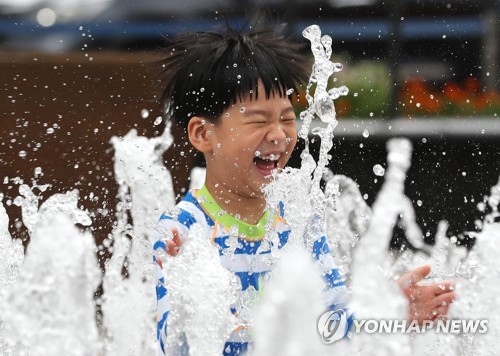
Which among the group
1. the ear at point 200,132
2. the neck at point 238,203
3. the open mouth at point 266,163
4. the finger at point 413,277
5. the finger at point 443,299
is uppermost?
the ear at point 200,132

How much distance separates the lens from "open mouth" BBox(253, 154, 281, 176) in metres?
2.50

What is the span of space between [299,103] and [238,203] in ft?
13.6

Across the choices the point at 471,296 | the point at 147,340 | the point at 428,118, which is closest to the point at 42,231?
the point at 471,296

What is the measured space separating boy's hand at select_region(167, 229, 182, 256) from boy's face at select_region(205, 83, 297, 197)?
281mm

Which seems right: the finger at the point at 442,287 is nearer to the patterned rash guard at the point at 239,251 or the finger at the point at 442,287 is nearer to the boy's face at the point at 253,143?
the patterned rash guard at the point at 239,251

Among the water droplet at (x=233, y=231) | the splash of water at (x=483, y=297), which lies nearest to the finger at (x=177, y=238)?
the water droplet at (x=233, y=231)

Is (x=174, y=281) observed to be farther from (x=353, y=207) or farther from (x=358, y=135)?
(x=358, y=135)

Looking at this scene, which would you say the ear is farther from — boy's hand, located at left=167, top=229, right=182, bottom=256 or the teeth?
boy's hand, located at left=167, top=229, right=182, bottom=256

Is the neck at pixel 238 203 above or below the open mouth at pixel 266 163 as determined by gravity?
below

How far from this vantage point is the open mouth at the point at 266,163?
2.50m

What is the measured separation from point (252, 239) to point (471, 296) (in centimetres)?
60

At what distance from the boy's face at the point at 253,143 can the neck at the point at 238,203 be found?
0.01m

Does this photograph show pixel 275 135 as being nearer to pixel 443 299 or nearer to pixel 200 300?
pixel 200 300

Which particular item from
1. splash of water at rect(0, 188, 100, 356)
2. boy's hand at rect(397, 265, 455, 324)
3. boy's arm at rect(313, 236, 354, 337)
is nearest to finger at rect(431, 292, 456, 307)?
boy's hand at rect(397, 265, 455, 324)
